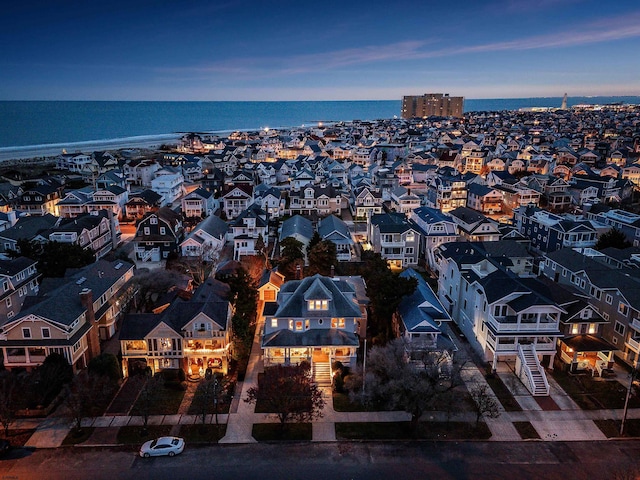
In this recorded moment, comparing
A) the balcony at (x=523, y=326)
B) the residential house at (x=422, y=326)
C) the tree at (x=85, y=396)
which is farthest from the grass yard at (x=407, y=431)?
the tree at (x=85, y=396)

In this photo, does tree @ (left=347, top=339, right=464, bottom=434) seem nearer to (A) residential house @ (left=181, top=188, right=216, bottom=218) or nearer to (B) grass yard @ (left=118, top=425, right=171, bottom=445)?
(B) grass yard @ (left=118, top=425, right=171, bottom=445)


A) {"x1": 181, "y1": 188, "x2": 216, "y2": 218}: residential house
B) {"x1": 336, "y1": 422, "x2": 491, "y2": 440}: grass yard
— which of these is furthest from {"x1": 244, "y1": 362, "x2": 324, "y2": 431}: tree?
{"x1": 181, "y1": 188, "x2": 216, "y2": 218}: residential house

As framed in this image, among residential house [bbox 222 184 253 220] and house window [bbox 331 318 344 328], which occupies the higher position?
residential house [bbox 222 184 253 220]

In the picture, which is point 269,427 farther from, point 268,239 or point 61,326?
point 268,239

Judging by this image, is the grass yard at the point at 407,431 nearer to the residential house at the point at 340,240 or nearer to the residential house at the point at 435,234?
the residential house at the point at 340,240

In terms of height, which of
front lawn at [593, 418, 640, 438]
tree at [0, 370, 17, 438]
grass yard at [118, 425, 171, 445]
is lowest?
front lawn at [593, 418, 640, 438]

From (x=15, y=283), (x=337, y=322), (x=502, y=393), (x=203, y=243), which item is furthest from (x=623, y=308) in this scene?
(x=15, y=283)

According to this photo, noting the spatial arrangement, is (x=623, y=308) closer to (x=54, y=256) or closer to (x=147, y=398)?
(x=147, y=398)
